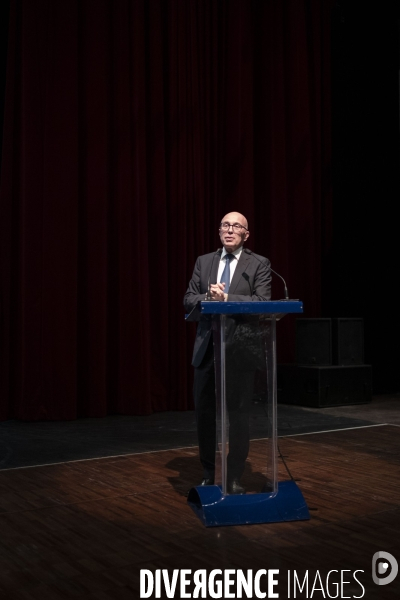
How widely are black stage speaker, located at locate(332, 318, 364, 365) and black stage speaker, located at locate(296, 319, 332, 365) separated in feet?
0.26

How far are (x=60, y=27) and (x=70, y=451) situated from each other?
319 centimetres

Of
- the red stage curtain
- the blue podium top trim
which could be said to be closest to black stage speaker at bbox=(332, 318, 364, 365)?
the red stage curtain

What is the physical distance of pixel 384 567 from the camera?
7.01 ft

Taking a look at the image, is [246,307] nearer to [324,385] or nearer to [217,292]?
[217,292]

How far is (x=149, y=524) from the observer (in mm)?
2588

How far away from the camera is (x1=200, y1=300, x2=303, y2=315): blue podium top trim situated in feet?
8.12

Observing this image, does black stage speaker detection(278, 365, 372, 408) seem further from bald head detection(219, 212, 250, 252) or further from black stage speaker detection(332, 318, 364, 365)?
bald head detection(219, 212, 250, 252)

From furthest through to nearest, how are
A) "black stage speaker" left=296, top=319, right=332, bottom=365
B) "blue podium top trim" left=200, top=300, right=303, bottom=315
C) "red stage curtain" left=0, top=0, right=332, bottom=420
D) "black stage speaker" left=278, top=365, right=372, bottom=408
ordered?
"black stage speaker" left=296, top=319, right=332, bottom=365 < "black stage speaker" left=278, top=365, right=372, bottom=408 < "red stage curtain" left=0, top=0, right=332, bottom=420 < "blue podium top trim" left=200, top=300, right=303, bottom=315

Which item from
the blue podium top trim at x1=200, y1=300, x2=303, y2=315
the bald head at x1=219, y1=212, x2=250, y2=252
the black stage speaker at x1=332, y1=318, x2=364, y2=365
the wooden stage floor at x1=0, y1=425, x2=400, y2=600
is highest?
the bald head at x1=219, y1=212, x2=250, y2=252

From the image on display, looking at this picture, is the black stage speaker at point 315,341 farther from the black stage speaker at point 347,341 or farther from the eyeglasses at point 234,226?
the eyeglasses at point 234,226

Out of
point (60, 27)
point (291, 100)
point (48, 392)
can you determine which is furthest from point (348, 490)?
point (291, 100)

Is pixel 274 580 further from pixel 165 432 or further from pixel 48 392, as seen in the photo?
pixel 48 392

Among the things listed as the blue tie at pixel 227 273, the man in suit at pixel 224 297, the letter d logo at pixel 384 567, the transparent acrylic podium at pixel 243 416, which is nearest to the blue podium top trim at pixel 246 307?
the transparent acrylic podium at pixel 243 416

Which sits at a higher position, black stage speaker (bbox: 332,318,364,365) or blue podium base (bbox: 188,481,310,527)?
black stage speaker (bbox: 332,318,364,365)
